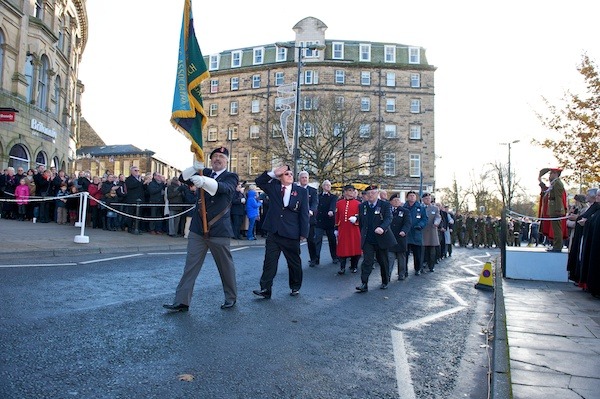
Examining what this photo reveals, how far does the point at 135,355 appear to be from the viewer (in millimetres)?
4043

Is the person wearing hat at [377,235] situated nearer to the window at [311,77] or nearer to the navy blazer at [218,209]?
the navy blazer at [218,209]

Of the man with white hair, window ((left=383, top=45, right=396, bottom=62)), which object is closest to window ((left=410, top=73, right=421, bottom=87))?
window ((left=383, top=45, right=396, bottom=62))

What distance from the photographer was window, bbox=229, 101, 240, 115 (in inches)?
2329

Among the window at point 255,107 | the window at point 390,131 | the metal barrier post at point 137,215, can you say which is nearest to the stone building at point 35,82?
the metal barrier post at point 137,215

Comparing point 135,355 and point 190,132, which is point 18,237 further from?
point 135,355

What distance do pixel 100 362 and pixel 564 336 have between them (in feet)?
16.1

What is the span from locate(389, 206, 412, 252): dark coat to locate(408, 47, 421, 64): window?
4963cm

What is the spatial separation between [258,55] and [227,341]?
59.3 meters

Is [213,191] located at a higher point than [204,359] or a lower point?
higher

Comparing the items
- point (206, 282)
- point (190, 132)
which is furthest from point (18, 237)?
point (190, 132)

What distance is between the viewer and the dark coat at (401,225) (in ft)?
34.6

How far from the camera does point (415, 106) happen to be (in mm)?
55125

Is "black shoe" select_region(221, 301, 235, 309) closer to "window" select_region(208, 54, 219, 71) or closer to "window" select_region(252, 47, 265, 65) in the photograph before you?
"window" select_region(252, 47, 265, 65)

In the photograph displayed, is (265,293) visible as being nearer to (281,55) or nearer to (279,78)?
(279,78)
